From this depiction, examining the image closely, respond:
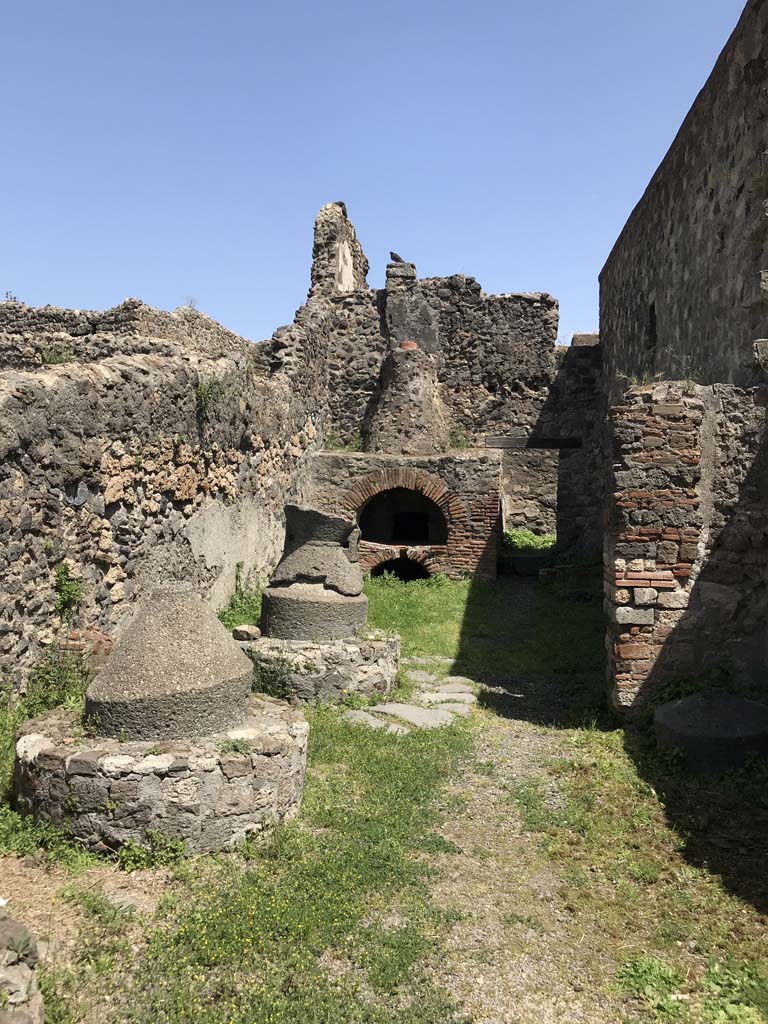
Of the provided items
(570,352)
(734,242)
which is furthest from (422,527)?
(734,242)

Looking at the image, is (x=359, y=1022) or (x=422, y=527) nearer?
(x=359, y=1022)

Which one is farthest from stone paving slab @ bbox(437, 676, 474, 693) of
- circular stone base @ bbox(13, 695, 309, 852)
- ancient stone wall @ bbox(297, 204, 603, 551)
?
ancient stone wall @ bbox(297, 204, 603, 551)

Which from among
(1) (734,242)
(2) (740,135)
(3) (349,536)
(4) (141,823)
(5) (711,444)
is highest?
(2) (740,135)

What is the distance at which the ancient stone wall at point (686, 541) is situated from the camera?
20.4ft

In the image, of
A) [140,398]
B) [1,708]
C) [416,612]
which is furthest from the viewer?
[416,612]

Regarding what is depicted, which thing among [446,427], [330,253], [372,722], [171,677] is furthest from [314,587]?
[330,253]

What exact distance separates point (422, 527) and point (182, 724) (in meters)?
12.6

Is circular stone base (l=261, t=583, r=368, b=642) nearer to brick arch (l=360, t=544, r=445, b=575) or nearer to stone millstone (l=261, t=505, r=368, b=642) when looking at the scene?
stone millstone (l=261, t=505, r=368, b=642)

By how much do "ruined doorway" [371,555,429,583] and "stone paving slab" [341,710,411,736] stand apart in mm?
7372

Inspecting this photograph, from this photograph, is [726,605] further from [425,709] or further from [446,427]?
[446,427]

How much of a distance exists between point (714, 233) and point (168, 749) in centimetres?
785

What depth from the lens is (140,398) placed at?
290 inches

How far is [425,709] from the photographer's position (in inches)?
274

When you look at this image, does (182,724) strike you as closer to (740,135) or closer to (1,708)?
(1,708)
